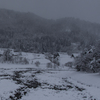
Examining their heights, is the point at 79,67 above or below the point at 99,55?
below

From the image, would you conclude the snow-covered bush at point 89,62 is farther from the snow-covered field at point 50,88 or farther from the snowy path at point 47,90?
the snowy path at point 47,90

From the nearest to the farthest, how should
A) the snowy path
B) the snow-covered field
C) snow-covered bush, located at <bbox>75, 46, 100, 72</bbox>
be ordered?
the snowy path → the snow-covered field → snow-covered bush, located at <bbox>75, 46, 100, 72</bbox>

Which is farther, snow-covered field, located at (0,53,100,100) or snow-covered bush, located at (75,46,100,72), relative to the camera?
snow-covered bush, located at (75,46,100,72)

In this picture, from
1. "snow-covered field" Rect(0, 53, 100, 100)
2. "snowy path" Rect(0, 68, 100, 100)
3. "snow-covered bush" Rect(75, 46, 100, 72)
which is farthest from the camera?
"snow-covered bush" Rect(75, 46, 100, 72)

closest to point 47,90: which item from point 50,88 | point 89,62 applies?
point 50,88

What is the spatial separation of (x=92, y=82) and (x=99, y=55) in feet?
31.3

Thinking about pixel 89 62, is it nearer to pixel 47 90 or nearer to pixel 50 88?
pixel 50 88

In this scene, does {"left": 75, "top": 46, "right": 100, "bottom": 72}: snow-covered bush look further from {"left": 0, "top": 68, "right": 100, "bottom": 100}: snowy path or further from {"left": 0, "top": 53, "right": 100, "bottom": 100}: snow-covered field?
{"left": 0, "top": 68, "right": 100, "bottom": 100}: snowy path

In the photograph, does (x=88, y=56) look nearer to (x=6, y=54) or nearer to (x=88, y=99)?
(x=88, y=99)

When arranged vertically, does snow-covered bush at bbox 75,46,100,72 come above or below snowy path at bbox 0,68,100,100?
above

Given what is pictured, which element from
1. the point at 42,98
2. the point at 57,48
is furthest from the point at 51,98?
the point at 57,48

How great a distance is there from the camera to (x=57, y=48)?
19688cm

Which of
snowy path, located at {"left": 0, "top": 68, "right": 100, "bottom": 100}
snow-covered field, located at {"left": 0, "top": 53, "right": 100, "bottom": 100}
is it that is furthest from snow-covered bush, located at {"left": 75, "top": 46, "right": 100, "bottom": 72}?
snowy path, located at {"left": 0, "top": 68, "right": 100, "bottom": 100}

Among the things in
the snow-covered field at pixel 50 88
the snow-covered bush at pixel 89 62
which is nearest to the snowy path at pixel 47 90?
the snow-covered field at pixel 50 88
